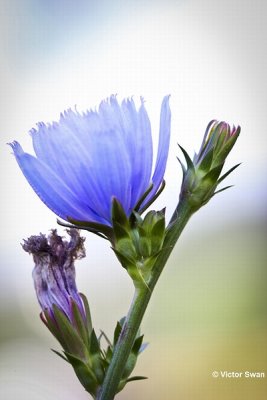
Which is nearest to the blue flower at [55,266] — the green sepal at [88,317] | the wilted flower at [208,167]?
the green sepal at [88,317]

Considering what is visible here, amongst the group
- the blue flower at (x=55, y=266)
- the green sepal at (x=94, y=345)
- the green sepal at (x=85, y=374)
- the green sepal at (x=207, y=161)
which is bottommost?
the green sepal at (x=85, y=374)

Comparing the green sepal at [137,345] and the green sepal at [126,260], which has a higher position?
the green sepal at [126,260]

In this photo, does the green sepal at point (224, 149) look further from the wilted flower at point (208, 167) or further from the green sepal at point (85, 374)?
the green sepal at point (85, 374)

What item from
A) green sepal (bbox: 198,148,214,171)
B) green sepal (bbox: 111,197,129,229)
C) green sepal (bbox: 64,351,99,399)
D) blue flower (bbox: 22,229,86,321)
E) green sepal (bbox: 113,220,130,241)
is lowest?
green sepal (bbox: 64,351,99,399)

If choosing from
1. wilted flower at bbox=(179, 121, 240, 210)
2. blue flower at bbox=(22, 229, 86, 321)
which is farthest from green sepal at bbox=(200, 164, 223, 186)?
blue flower at bbox=(22, 229, 86, 321)

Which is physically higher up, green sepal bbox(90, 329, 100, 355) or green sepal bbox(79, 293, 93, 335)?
green sepal bbox(79, 293, 93, 335)

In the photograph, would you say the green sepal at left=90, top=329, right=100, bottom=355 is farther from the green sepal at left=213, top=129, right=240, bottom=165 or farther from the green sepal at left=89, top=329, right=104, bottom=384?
the green sepal at left=213, top=129, right=240, bottom=165
